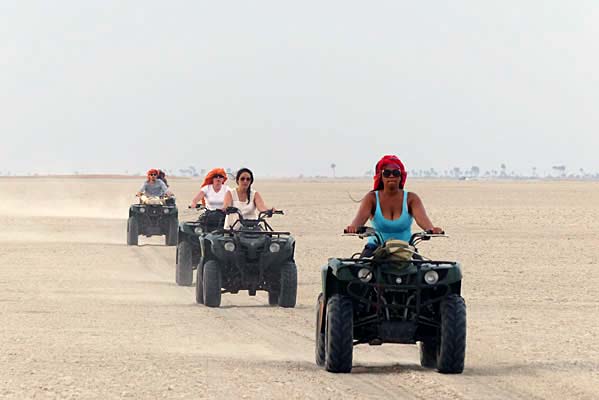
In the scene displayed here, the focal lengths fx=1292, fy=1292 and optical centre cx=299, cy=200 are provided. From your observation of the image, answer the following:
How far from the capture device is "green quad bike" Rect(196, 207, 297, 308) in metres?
15.9

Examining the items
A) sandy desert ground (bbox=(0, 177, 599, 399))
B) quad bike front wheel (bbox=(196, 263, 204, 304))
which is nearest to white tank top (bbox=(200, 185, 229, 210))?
sandy desert ground (bbox=(0, 177, 599, 399))

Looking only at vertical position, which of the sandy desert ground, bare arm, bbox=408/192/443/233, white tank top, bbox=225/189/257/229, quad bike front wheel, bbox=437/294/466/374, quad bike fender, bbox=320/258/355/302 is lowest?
the sandy desert ground

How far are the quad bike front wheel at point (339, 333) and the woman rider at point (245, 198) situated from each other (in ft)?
20.2

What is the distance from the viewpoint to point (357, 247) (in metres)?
30.1

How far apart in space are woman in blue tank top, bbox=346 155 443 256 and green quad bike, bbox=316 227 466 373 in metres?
0.26

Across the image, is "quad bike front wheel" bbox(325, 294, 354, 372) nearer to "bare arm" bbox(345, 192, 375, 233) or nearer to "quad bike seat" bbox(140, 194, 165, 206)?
"bare arm" bbox(345, 192, 375, 233)

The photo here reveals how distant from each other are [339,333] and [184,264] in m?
9.18

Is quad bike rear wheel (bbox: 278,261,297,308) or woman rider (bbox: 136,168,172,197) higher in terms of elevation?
woman rider (bbox: 136,168,172,197)

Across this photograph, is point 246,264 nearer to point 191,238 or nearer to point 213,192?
point 191,238

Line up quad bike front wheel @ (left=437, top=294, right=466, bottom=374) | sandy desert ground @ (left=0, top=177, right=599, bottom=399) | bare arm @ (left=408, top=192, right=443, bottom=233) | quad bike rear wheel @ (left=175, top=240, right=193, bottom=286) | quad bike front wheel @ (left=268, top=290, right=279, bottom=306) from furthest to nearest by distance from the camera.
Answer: quad bike rear wheel @ (left=175, top=240, right=193, bottom=286)
quad bike front wheel @ (left=268, top=290, right=279, bottom=306)
bare arm @ (left=408, top=192, right=443, bottom=233)
quad bike front wheel @ (left=437, top=294, right=466, bottom=374)
sandy desert ground @ (left=0, top=177, right=599, bottom=399)

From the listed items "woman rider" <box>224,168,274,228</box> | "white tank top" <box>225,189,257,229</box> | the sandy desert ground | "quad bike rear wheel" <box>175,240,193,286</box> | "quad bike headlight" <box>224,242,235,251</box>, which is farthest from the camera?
"quad bike rear wheel" <box>175,240,193,286</box>

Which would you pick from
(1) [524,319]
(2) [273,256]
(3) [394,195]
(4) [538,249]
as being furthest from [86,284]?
(4) [538,249]

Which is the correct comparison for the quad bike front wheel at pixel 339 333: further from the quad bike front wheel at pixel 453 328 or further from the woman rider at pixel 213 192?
the woman rider at pixel 213 192

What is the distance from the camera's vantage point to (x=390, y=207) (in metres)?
11.1
